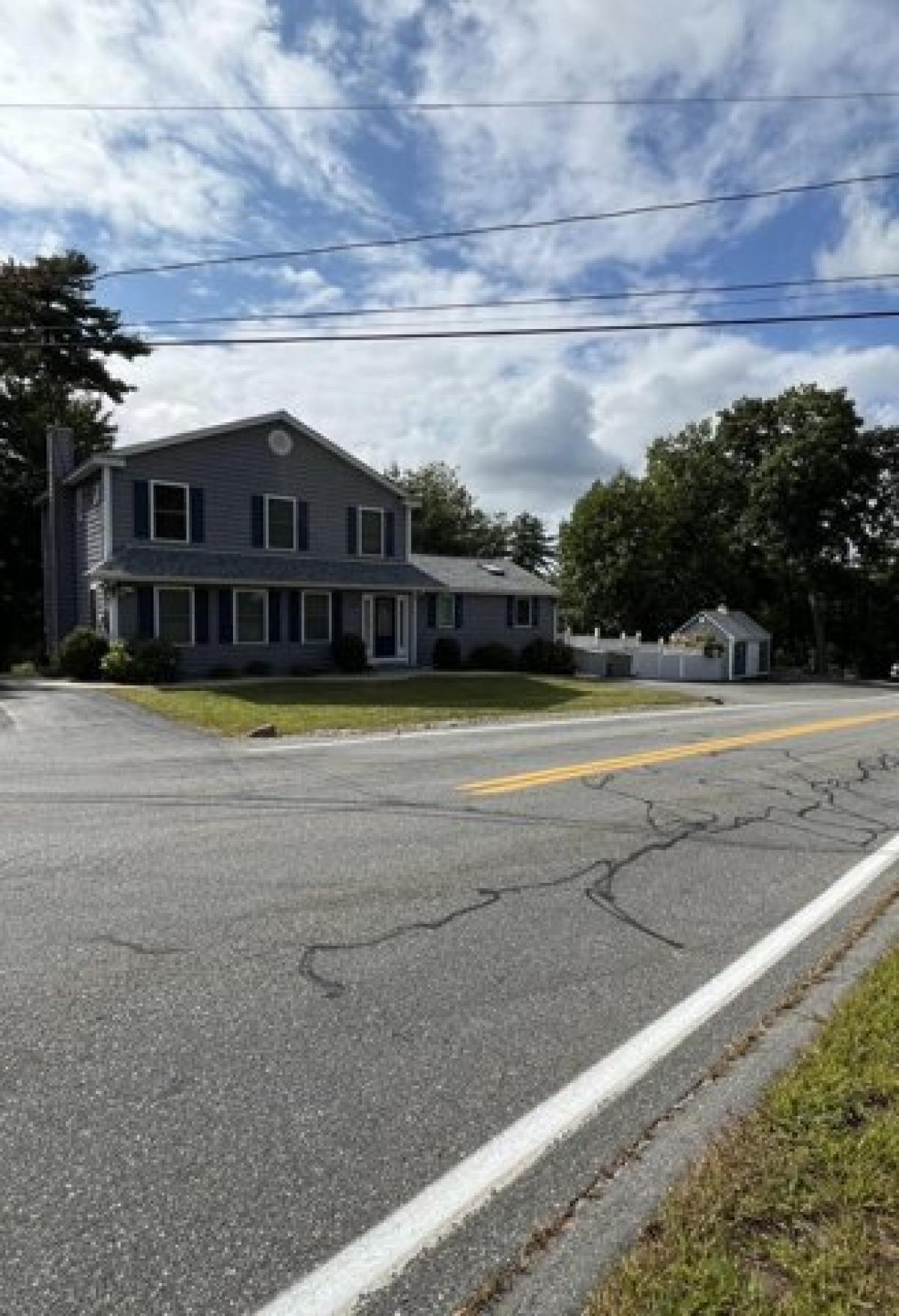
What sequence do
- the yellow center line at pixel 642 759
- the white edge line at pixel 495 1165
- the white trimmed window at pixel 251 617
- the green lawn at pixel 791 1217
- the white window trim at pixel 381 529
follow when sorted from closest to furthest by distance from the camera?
1. the green lawn at pixel 791 1217
2. the white edge line at pixel 495 1165
3. the yellow center line at pixel 642 759
4. the white trimmed window at pixel 251 617
5. the white window trim at pixel 381 529

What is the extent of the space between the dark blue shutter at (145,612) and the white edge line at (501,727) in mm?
10449

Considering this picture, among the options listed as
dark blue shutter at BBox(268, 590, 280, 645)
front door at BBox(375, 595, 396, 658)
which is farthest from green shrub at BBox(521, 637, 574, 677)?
dark blue shutter at BBox(268, 590, 280, 645)

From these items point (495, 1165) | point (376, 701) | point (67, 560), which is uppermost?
point (67, 560)

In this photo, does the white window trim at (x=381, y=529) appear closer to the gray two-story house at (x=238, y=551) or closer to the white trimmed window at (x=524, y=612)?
the gray two-story house at (x=238, y=551)

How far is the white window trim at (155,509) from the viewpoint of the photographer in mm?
23531

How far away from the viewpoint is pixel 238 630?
80.5 ft

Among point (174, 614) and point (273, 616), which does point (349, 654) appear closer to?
point (273, 616)

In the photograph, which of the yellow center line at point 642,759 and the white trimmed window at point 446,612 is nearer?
the yellow center line at point 642,759

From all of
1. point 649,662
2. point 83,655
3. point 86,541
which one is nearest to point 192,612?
point 83,655

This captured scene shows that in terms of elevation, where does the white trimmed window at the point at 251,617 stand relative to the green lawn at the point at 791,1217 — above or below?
above

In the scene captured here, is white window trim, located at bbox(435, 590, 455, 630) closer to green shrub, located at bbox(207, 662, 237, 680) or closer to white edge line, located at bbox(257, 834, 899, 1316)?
green shrub, located at bbox(207, 662, 237, 680)

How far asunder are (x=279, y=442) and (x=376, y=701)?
33.2 feet

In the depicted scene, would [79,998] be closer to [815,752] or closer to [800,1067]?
[800,1067]

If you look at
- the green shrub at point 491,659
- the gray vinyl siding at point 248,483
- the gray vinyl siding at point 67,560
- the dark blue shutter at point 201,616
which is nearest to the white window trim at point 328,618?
the gray vinyl siding at point 248,483
